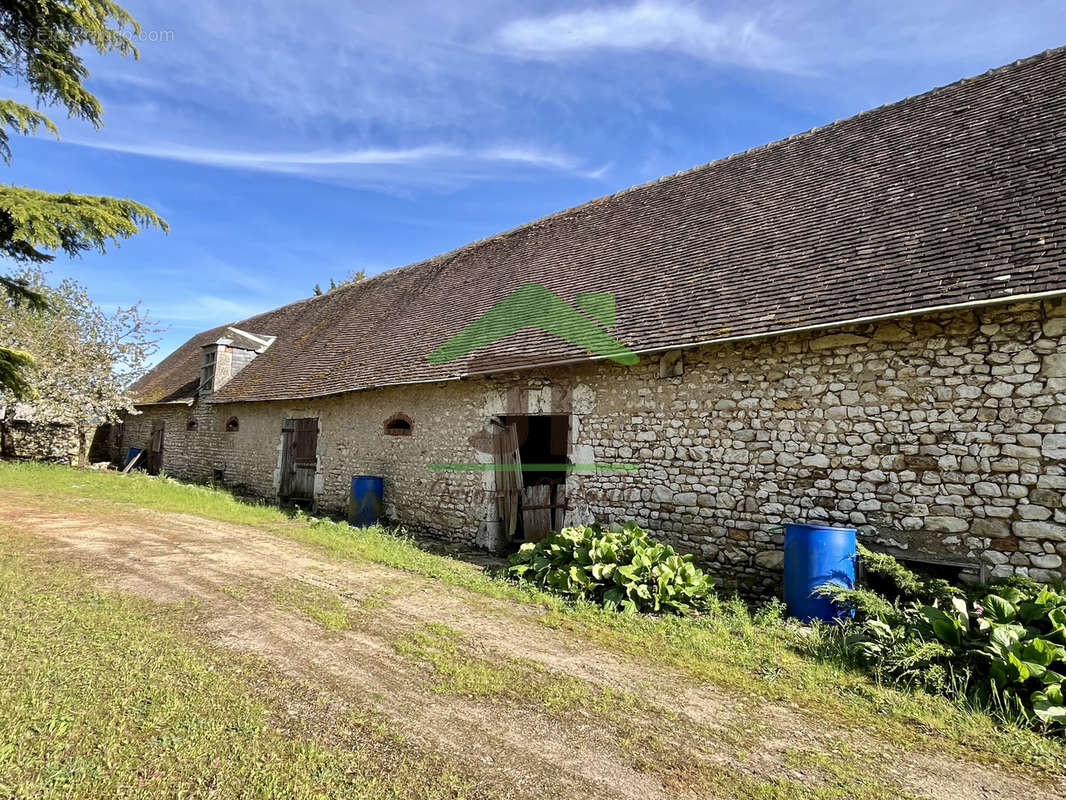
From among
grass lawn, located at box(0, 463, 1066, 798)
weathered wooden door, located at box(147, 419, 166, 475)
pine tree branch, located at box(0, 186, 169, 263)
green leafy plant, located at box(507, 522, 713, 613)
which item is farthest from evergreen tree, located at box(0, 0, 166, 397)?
weathered wooden door, located at box(147, 419, 166, 475)

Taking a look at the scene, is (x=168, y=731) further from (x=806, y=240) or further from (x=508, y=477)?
(x=806, y=240)

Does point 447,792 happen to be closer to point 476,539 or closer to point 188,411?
point 476,539

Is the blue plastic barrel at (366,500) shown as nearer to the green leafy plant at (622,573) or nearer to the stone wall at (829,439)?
the stone wall at (829,439)

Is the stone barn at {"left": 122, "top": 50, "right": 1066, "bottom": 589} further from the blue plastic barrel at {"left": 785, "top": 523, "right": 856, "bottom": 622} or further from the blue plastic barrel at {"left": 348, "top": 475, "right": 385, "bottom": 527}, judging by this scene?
the blue plastic barrel at {"left": 785, "top": 523, "right": 856, "bottom": 622}

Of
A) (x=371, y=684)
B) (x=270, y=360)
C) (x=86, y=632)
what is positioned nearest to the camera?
(x=371, y=684)

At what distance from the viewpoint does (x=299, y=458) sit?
501 inches

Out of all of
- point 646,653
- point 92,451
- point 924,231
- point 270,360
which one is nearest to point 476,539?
point 646,653

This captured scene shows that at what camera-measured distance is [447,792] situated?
8.20ft

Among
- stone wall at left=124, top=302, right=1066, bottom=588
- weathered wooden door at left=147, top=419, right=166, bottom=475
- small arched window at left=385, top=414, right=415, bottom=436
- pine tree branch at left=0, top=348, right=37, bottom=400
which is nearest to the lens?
stone wall at left=124, top=302, right=1066, bottom=588

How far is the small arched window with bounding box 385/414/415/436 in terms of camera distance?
10.2 m

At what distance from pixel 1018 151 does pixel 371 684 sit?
858 centimetres

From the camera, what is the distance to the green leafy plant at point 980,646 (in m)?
3.50

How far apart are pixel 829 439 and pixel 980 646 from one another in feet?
8.04

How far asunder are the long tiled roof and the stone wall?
0.37 meters
